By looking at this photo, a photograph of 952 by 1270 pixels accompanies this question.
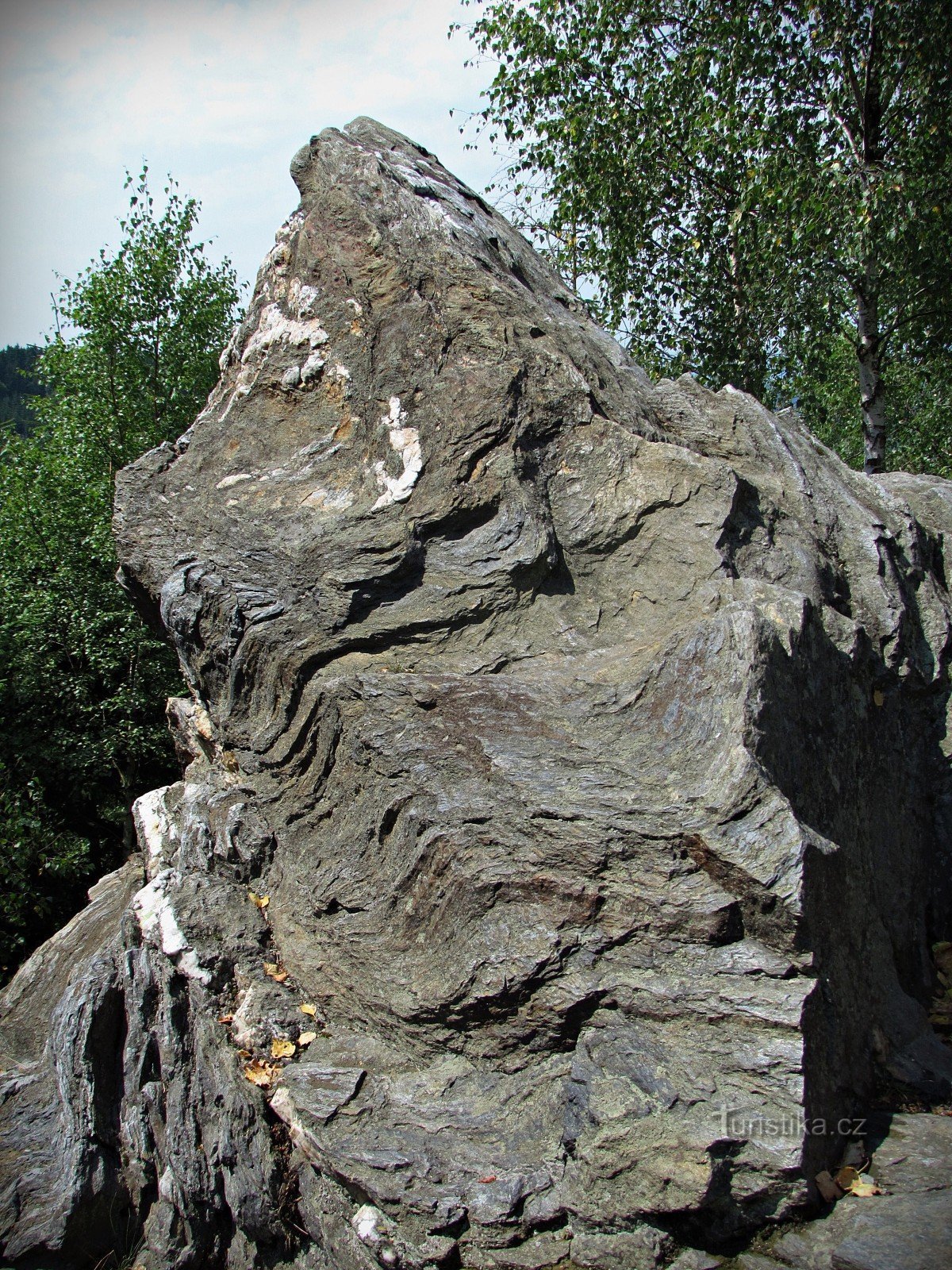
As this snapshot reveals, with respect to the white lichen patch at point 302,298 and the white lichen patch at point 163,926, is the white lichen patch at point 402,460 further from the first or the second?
the white lichen patch at point 163,926

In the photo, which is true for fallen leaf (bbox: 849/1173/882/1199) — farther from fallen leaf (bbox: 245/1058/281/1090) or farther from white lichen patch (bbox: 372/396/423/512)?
white lichen patch (bbox: 372/396/423/512)

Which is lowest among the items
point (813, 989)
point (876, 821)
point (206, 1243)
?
point (206, 1243)

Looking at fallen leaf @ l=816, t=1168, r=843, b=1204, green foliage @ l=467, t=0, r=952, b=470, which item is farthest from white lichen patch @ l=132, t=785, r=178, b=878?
green foliage @ l=467, t=0, r=952, b=470

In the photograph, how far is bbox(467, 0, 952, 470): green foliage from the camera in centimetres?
1348

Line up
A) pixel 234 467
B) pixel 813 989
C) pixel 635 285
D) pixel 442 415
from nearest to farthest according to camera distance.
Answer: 1. pixel 813 989
2. pixel 442 415
3. pixel 234 467
4. pixel 635 285

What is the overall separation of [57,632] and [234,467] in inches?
291

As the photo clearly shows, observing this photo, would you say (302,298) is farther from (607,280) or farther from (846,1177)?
(607,280)

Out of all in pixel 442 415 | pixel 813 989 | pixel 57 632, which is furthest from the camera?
pixel 57 632

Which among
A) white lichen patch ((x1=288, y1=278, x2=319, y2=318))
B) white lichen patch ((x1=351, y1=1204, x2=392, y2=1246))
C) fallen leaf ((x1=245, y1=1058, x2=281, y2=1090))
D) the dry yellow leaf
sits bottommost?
white lichen patch ((x1=351, y1=1204, x2=392, y2=1246))

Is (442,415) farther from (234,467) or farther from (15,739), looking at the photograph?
(15,739)

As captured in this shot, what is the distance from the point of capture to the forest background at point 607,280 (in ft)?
41.7

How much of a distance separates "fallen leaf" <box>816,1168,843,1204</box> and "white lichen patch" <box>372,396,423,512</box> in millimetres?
4390

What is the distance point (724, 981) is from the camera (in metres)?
4.21

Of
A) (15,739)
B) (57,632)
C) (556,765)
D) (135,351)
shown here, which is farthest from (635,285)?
(556,765)
